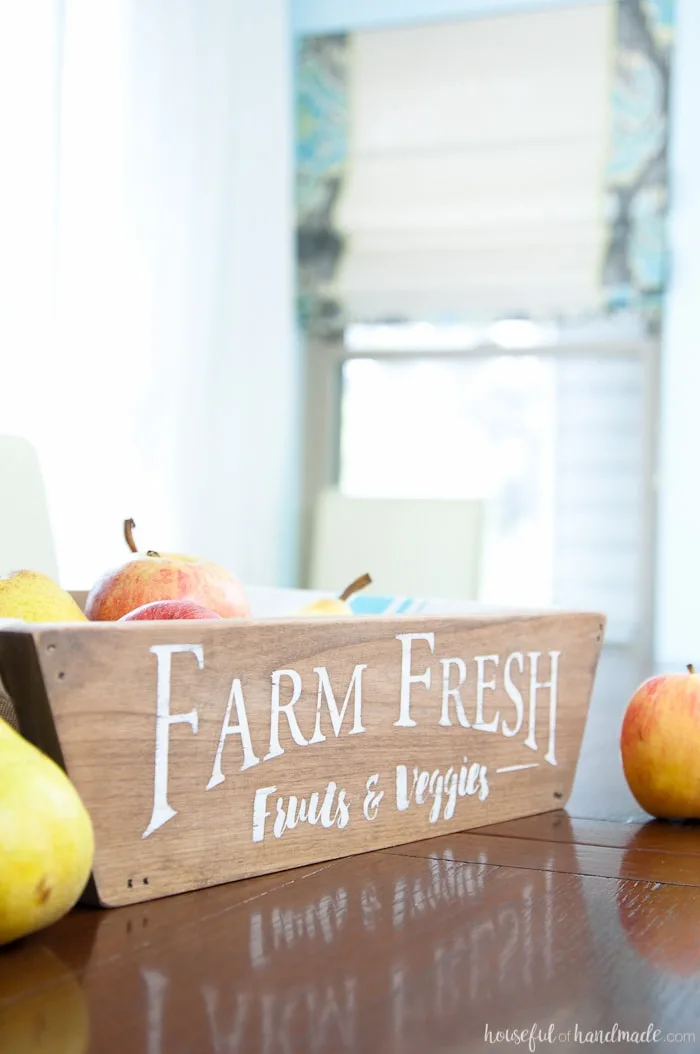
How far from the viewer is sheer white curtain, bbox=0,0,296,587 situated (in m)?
2.57

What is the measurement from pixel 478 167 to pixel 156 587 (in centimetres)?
309

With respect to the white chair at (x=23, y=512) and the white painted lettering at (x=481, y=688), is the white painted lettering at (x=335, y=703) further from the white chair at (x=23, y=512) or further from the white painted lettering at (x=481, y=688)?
the white chair at (x=23, y=512)

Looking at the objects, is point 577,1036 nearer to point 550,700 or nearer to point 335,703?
point 335,703

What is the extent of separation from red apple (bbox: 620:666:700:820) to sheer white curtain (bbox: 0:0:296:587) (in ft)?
6.39

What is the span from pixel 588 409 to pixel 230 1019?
327cm

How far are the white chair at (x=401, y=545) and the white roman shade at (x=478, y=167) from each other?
2.44 ft

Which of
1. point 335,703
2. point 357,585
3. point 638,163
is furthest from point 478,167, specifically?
point 335,703

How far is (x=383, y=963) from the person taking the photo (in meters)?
0.45

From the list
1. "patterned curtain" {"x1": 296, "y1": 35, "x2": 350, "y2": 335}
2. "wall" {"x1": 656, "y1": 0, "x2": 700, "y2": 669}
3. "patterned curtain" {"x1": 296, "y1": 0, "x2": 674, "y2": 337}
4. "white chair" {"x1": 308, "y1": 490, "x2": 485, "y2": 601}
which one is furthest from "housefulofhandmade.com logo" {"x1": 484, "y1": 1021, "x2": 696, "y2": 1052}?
"patterned curtain" {"x1": 296, "y1": 35, "x2": 350, "y2": 335}

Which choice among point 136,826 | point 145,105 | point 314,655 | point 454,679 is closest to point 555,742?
point 454,679

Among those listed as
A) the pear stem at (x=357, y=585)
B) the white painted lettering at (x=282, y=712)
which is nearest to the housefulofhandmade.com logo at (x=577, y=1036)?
the white painted lettering at (x=282, y=712)

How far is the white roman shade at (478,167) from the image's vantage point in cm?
344

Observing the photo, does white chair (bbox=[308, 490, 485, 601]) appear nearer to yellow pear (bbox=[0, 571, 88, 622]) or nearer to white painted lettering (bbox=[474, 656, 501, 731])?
white painted lettering (bbox=[474, 656, 501, 731])

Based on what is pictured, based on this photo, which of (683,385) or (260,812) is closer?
(260,812)
